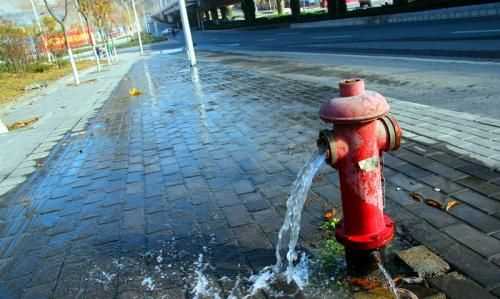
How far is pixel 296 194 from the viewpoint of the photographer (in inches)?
110

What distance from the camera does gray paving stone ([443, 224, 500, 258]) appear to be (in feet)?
8.63

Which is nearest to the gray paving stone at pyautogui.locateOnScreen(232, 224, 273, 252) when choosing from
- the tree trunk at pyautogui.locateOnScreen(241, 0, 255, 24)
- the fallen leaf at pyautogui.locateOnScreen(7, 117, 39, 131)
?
the fallen leaf at pyautogui.locateOnScreen(7, 117, 39, 131)

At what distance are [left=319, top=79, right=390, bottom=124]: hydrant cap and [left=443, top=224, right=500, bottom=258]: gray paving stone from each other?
42.7 inches

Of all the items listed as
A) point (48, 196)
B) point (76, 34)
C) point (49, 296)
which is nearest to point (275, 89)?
point (48, 196)

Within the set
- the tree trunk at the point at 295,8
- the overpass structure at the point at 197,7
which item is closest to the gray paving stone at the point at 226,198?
the tree trunk at the point at 295,8

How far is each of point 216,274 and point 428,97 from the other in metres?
5.44

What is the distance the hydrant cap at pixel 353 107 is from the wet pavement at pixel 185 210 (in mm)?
1041

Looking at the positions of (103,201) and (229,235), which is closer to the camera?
(229,235)

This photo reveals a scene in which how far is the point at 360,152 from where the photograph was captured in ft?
7.68

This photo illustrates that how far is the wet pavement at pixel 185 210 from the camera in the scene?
290 cm

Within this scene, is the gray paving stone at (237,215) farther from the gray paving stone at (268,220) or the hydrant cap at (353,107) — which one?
the hydrant cap at (353,107)

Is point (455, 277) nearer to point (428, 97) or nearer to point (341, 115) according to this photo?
point (341, 115)

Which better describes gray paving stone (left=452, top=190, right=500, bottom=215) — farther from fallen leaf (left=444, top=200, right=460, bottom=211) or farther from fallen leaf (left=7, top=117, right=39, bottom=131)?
fallen leaf (left=7, top=117, right=39, bottom=131)

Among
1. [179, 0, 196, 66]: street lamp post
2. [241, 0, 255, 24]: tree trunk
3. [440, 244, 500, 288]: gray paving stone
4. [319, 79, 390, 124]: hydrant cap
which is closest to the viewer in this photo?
[319, 79, 390, 124]: hydrant cap
